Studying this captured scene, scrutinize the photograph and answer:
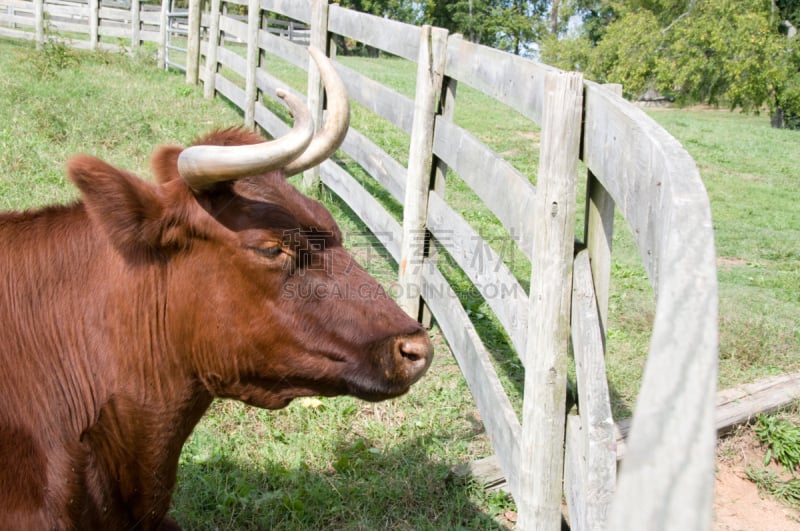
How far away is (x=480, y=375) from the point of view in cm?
414

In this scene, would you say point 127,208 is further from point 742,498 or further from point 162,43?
point 162,43

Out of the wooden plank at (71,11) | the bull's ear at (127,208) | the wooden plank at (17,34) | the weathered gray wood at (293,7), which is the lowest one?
the bull's ear at (127,208)

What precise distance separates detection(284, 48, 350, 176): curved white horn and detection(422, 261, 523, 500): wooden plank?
4.91 ft

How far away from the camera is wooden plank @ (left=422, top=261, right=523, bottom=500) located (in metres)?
3.54

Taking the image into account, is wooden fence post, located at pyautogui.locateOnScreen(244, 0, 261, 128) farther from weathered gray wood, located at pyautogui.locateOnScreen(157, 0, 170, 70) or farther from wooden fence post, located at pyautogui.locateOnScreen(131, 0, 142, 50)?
wooden fence post, located at pyautogui.locateOnScreen(131, 0, 142, 50)

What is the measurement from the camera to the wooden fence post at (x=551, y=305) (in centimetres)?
295

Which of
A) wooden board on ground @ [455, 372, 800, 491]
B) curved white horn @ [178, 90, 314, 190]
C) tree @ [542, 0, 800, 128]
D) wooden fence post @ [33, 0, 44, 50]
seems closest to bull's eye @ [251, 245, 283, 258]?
curved white horn @ [178, 90, 314, 190]

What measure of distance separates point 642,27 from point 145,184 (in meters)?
31.3

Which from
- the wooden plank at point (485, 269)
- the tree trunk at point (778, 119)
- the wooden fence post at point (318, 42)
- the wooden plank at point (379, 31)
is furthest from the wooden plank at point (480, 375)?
the tree trunk at point (778, 119)

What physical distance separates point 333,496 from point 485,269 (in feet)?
4.92

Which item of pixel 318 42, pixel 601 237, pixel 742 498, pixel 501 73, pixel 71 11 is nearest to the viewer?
pixel 601 237

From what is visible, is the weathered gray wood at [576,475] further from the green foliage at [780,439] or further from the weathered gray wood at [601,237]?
the green foliage at [780,439]

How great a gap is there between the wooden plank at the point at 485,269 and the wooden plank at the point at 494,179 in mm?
289

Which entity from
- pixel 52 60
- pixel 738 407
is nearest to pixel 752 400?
pixel 738 407
